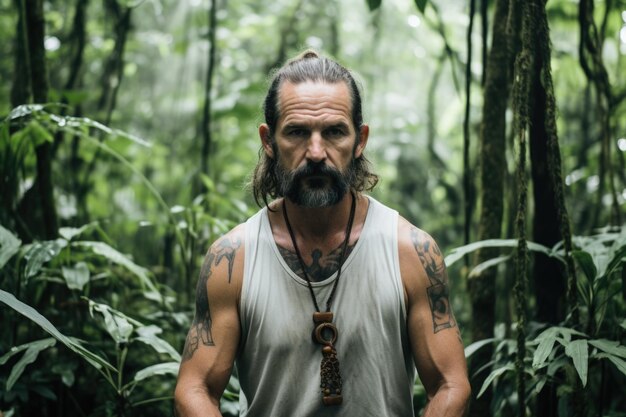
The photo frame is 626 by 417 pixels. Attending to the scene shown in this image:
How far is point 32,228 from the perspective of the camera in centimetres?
332

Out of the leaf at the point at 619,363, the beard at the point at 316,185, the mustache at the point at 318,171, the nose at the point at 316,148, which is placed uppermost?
the nose at the point at 316,148

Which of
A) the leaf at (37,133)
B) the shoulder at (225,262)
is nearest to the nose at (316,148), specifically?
the shoulder at (225,262)

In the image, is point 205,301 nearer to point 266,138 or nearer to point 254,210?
point 266,138

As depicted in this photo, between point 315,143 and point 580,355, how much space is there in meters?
1.04

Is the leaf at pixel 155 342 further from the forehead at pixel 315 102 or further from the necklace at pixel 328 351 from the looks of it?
the forehead at pixel 315 102

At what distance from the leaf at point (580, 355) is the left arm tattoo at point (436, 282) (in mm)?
353

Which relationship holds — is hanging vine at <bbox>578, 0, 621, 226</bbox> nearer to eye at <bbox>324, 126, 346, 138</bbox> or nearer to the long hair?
the long hair

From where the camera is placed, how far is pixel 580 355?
6.33 ft

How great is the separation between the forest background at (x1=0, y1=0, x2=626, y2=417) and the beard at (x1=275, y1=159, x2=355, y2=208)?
21.0 inches

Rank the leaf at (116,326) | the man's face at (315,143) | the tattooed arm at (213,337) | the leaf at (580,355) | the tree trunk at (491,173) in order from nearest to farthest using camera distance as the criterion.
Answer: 1. the leaf at (580,355)
2. the tattooed arm at (213,337)
3. the man's face at (315,143)
4. the leaf at (116,326)
5. the tree trunk at (491,173)

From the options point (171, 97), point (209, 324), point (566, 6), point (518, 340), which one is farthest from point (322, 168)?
point (171, 97)

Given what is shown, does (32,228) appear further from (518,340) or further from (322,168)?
(518,340)

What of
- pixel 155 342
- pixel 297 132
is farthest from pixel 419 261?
pixel 155 342

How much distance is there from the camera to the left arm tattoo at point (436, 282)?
6.95ft
